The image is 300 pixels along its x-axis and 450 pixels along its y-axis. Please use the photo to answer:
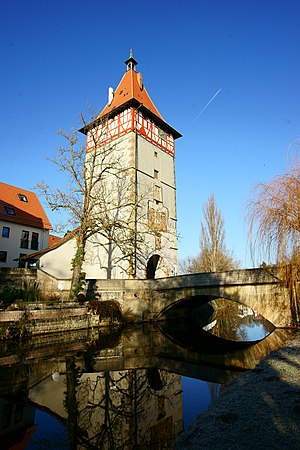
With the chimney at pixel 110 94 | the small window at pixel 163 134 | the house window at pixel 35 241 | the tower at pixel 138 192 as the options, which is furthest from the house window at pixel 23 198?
the small window at pixel 163 134

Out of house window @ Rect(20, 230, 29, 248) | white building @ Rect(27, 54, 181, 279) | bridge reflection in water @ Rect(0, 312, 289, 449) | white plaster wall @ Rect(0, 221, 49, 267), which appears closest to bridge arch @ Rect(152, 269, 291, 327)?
bridge reflection in water @ Rect(0, 312, 289, 449)

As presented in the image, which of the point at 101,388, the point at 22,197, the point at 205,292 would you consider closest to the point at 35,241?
the point at 22,197

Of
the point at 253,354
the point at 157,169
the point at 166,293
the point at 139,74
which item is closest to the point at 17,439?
the point at 253,354

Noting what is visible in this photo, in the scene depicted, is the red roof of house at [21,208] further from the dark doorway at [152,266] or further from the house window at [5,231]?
the dark doorway at [152,266]

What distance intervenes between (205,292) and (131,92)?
61.0 feet

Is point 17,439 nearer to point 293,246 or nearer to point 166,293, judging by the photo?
point 293,246

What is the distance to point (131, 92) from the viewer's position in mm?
24922

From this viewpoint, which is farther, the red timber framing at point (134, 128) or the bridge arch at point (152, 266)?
the bridge arch at point (152, 266)

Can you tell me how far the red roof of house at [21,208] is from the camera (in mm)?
25891

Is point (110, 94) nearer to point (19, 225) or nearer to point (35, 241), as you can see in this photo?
point (19, 225)

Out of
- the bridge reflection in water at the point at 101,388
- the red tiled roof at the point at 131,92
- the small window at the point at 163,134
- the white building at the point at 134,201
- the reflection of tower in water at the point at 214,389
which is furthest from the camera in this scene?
the small window at the point at 163,134

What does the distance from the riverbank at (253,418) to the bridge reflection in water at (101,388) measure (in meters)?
0.55

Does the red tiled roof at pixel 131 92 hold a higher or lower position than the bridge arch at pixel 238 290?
higher

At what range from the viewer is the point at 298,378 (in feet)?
16.5
